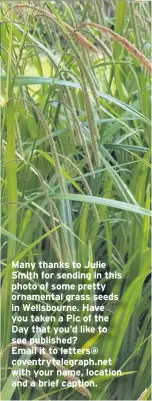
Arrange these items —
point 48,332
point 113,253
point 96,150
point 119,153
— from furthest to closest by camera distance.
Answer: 1. point 119,153
2. point 113,253
3. point 48,332
4. point 96,150

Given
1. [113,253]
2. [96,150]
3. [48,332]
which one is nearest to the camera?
[96,150]

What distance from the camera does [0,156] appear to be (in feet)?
1.87

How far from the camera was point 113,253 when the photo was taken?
2.43 ft

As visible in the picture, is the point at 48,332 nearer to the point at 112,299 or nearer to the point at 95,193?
the point at 112,299

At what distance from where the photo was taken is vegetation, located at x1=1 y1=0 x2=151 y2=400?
1.75 feet

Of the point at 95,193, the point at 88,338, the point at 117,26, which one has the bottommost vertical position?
the point at 88,338

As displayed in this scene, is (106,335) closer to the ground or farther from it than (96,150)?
closer to the ground

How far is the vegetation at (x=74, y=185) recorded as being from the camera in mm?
534

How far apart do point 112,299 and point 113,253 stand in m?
0.09

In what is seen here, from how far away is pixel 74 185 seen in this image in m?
0.65

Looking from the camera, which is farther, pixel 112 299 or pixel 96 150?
pixel 112 299

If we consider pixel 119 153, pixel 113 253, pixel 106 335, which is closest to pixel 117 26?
pixel 119 153

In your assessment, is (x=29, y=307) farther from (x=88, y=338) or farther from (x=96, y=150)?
(x=96, y=150)

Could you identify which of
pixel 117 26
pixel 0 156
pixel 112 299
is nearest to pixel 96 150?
pixel 0 156
